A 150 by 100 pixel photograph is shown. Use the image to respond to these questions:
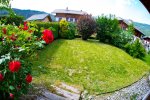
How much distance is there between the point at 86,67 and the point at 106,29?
9.62m

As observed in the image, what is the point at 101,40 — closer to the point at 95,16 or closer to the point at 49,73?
the point at 95,16

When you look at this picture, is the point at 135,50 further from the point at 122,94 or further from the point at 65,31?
the point at 122,94

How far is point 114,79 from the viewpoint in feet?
46.2

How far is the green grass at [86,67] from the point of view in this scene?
12320mm

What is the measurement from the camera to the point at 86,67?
1532 centimetres

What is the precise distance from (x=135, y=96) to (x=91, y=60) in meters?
5.30

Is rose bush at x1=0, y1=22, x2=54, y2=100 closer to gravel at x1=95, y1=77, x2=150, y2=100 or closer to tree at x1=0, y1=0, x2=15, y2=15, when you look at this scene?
tree at x1=0, y1=0, x2=15, y2=15

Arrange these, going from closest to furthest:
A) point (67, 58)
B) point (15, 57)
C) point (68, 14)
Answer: point (15, 57)
point (67, 58)
point (68, 14)

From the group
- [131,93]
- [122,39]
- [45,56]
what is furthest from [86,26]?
[131,93]

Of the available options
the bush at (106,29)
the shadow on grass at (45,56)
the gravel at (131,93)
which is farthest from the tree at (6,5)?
the bush at (106,29)

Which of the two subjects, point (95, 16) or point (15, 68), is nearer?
point (15, 68)

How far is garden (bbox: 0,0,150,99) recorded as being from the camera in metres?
6.61

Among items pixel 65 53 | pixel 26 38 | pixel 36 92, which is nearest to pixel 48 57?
pixel 65 53

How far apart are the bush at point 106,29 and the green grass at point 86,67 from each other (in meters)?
3.78
